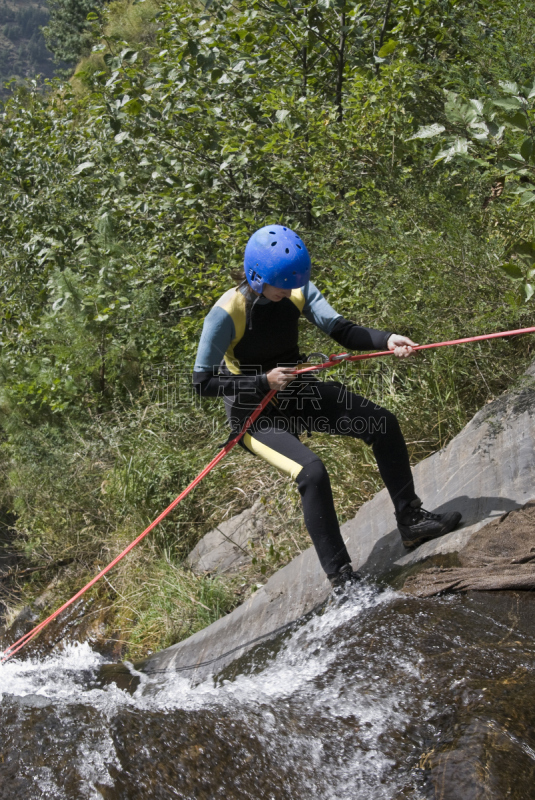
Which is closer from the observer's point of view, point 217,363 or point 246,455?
point 217,363

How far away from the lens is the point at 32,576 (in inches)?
257

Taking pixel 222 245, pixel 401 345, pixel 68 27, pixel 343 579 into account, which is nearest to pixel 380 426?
pixel 401 345

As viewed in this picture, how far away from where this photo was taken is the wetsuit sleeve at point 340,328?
10.3 feet

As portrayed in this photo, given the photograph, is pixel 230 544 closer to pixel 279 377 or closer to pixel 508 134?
pixel 279 377

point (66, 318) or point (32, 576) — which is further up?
point (66, 318)

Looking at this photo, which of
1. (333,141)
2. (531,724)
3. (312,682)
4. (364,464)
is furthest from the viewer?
(333,141)

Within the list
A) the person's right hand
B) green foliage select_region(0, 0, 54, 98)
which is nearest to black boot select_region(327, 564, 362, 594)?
the person's right hand

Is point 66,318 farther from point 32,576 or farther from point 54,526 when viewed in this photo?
point 32,576

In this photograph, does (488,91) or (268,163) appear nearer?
(488,91)

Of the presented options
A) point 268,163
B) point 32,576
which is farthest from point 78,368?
point 268,163

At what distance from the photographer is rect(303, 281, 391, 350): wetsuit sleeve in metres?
3.13

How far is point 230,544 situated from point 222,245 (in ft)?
8.95

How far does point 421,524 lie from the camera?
10.0ft

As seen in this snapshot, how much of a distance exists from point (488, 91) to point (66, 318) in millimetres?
4658
